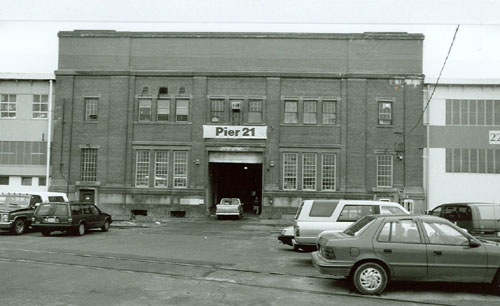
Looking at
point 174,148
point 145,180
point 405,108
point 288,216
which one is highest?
→ point 405,108

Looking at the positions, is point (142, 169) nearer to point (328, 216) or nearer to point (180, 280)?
point (328, 216)

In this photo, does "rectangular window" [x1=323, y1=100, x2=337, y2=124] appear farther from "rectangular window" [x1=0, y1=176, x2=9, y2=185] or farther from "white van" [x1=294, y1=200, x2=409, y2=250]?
"rectangular window" [x1=0, y1=176, x2=9, y2=185]

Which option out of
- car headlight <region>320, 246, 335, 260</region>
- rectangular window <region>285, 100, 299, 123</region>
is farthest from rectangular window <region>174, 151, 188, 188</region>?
car headlight <region>320, 246, 335, 260</region>

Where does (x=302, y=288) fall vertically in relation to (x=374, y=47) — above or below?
below

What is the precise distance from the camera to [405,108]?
34719mm

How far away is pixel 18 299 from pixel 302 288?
5.08 m

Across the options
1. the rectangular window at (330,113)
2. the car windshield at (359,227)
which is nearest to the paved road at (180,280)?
the car windshield at (359,227)

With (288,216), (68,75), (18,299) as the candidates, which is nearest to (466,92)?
(288,216)

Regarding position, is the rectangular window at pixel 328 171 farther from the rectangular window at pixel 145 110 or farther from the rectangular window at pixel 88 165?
the rectangular window at pixel 88 165

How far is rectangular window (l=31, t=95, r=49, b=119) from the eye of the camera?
3688cm

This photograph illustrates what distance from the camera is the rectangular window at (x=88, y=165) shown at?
36000 millimetres

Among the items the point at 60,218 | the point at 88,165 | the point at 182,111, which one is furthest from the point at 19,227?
the point at 182,111

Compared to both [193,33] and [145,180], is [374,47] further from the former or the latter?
[145,180]

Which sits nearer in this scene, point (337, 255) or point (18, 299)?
point (18, 299)
